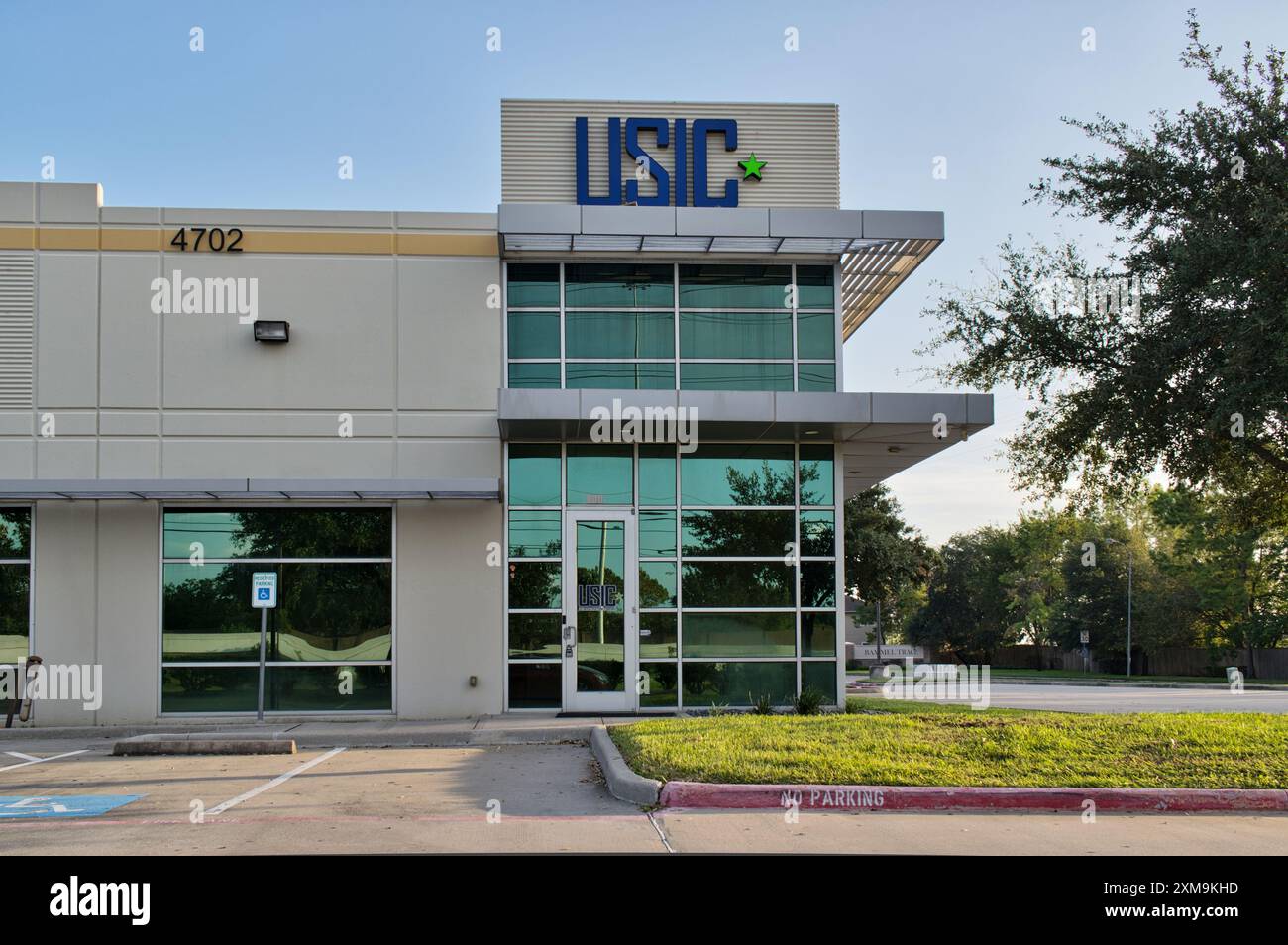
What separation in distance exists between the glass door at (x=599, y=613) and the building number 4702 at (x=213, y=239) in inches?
256

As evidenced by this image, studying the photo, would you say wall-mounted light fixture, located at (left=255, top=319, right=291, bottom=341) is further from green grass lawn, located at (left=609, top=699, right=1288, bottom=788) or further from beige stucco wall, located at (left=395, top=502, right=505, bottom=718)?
green grass lawn, located at (left=609, top=699, right=1288, bottom=788)

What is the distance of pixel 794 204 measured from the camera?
1855 cm

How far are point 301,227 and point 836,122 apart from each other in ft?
28.0

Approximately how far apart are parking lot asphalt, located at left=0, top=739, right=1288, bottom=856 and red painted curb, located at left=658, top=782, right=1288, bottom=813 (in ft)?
0.60

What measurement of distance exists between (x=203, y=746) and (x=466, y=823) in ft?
20.4

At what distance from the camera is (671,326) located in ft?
59.8

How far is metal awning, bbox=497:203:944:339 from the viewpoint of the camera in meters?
17.1

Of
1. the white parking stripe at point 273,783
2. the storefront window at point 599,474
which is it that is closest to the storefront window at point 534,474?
the storefront window at point 599,474

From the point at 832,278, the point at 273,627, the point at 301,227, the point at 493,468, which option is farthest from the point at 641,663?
the point at 301,227

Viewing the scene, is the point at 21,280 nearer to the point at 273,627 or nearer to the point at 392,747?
the point at 273,627

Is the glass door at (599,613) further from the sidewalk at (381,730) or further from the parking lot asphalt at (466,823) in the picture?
the parking lot asphalt at (466,823)

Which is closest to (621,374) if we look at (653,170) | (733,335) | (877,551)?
(733,335)

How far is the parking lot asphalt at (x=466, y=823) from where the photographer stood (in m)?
8.43

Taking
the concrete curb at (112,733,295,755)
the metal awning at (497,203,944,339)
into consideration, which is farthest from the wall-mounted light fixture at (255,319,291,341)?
the concrete curb at (112,733,295,755)
